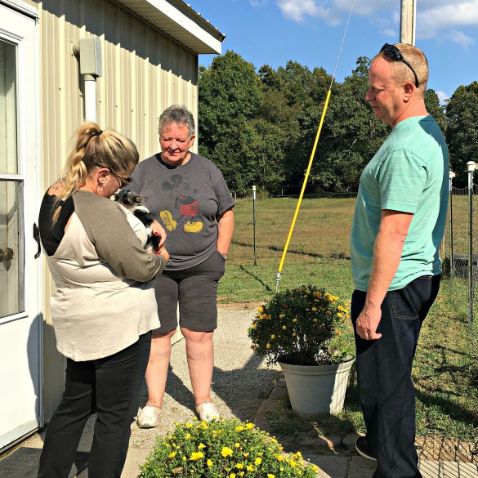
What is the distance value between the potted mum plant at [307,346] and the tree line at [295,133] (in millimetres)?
41382

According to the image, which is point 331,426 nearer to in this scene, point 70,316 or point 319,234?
point 70,316

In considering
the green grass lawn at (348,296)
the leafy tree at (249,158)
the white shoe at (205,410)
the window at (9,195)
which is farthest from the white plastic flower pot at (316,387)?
the leafy tree at (249,158)

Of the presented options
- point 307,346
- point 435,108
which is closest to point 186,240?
point 307,346

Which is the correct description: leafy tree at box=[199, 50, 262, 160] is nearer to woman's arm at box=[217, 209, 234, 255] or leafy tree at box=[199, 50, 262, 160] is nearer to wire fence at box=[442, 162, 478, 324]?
wire fence at box=[442, 162, 478, 324]

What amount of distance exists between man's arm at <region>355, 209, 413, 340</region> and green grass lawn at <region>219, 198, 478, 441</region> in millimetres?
1464

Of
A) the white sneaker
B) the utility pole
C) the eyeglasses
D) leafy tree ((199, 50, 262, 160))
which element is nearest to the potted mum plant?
the white sneaker

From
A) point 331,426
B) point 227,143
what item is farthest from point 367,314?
point 227,143

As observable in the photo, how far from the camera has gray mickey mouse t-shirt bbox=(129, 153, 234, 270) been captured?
3.44 m

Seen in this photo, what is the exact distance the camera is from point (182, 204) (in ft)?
11.3

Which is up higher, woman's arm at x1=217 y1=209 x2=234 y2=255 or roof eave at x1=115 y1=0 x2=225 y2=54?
roof eave at x1=115 y1=0 x2=225 y2=54

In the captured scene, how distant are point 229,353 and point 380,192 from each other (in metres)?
3.48

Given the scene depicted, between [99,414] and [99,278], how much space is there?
54cm

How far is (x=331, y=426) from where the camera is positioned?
344 centimetres

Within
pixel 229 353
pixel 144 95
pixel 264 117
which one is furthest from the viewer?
pixel 264 117
